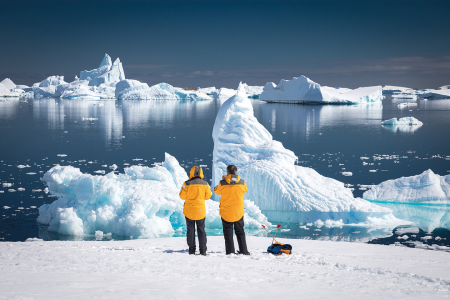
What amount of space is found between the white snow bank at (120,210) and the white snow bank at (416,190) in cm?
444

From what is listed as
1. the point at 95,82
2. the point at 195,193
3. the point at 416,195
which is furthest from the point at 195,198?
the point at 95,82

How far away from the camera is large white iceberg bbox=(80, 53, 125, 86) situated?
13712cm

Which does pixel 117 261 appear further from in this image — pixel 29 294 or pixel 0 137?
pixel 0 137

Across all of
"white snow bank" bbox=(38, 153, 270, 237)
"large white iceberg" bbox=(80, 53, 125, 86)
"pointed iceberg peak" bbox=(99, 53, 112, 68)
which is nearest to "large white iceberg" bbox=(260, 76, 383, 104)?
"white snow bank" bbox=(38, 153, 270, 237)

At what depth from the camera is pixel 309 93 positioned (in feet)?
237

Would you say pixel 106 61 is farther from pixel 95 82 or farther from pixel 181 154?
pixel 181 154

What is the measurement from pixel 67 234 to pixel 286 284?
682 cm

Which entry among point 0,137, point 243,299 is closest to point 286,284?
point 243,299

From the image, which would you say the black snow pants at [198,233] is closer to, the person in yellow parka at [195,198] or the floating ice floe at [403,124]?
the person in yellow parka at [195,198]

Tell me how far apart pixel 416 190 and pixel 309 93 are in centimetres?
6224

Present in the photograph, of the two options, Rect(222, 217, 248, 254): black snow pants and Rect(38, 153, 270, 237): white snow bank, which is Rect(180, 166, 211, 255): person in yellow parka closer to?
Rect(222, 217, 248, 254): black snow pants

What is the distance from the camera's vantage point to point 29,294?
11.1 ft

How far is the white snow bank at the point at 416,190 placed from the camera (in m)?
11.6

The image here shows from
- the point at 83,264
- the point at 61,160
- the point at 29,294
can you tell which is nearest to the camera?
the point at 29,294
